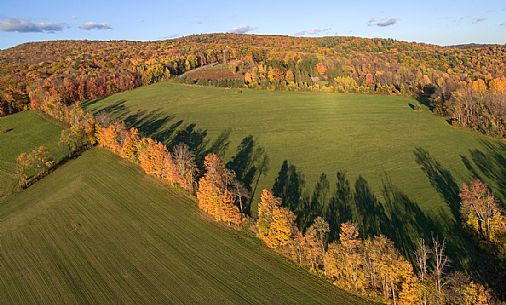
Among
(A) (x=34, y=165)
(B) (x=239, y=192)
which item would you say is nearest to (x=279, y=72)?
(A) (x=34, y=165)

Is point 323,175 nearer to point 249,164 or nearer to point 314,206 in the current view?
point 314,206

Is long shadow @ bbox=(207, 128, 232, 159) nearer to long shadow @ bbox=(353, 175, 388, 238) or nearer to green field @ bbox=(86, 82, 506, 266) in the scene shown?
green field @ bbox=(86, 82, 506, 266)

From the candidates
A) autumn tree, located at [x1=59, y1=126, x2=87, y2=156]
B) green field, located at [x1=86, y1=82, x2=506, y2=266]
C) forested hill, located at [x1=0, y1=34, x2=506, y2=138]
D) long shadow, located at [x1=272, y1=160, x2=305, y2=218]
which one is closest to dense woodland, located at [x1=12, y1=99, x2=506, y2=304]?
long shadow, located at [x1=272, y1=160, x2=305, y2=218]

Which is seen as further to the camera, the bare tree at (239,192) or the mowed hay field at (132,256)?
the bare tree at (239,192)

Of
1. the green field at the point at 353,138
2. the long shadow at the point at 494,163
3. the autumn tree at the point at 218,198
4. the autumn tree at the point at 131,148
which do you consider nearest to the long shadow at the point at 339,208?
the green field at the point at 353,138

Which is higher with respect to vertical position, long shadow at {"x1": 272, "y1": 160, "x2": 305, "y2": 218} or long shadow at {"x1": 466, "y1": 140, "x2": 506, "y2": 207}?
long shadow at {"x1": 466, "y1": 140, "x2": 506, "y2": 207}

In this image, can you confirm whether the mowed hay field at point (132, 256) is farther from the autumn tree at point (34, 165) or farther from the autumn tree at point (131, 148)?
the autumn tree at point (131, 148)
